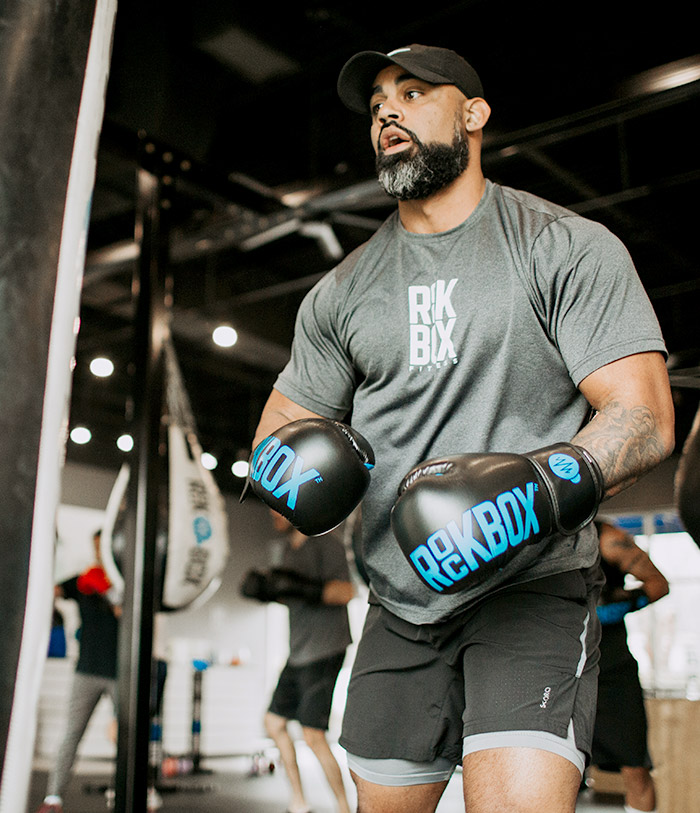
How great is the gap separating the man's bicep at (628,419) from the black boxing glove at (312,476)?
0.34m

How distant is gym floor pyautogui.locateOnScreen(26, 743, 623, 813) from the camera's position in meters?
5.24

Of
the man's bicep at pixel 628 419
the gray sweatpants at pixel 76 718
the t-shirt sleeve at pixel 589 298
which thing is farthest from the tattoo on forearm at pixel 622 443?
the gray sweatpants at pixel 76 718

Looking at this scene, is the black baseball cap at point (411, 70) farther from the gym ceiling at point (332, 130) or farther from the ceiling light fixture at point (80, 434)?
the ceiling light fixture at point (80, 434)

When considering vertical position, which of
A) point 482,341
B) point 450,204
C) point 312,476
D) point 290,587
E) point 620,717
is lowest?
point 620,717

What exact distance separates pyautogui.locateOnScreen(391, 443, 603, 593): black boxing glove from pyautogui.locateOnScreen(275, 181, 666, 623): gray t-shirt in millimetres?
266

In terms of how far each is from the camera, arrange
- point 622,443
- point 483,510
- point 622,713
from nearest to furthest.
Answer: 1. point 483,510
2. point 622,443
3. point 622,713

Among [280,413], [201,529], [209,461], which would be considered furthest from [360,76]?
[209,461]

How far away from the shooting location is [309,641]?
14.9 ft

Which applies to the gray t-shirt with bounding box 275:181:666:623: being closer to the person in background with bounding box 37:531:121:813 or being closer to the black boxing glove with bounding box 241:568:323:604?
the black boxing glove with bounding box 241:568:323:604

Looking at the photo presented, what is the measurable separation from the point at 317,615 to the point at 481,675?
332 centimetres

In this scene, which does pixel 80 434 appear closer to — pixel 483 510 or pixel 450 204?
pixel 450 204

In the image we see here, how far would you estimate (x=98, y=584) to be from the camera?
4707 millimetres

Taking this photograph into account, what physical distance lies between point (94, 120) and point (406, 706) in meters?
1.05

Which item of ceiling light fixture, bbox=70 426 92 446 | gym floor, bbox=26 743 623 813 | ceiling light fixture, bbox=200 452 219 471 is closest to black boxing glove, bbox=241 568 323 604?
gym floor, bbox=26 743 623 813
